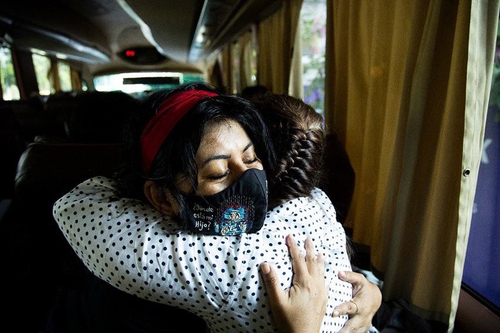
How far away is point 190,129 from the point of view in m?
0.84

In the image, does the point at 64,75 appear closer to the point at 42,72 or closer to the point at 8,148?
the point at 42,72

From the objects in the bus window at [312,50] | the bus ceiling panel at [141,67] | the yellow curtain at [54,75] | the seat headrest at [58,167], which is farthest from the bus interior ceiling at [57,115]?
the bus ceiling panel at [141,67]

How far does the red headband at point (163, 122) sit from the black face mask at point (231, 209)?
16 centimetres

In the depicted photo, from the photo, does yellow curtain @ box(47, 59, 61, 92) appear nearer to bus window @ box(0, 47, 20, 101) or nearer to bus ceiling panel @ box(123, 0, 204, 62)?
bus window @ box(0, 47, 20, 101)

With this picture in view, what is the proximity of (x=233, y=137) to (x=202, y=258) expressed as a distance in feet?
1.02

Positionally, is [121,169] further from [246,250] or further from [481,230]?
[481,230]

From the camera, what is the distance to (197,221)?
82 centimetres

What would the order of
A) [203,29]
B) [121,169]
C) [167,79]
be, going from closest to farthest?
[121,169] < [203,29] < [167,79]

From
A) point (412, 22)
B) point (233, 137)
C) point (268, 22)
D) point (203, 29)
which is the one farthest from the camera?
point (203, 29)

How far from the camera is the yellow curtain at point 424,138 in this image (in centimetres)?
128

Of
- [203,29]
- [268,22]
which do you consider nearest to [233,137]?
[268,22]

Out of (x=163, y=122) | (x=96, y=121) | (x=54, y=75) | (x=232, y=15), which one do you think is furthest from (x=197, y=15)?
(x=54, y=75)

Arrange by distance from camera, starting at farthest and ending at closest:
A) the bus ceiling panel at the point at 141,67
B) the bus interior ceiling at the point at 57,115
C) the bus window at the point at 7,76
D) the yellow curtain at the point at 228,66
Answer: the bus ceiling panel at the point at 141,67
the yellow curtain at the point at 228,66
the bus window at the point at 7,76
the bus interior ceiling at the point at 57,115

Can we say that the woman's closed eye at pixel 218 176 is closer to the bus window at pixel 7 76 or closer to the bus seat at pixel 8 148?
the bus seat at pixel 8 148
